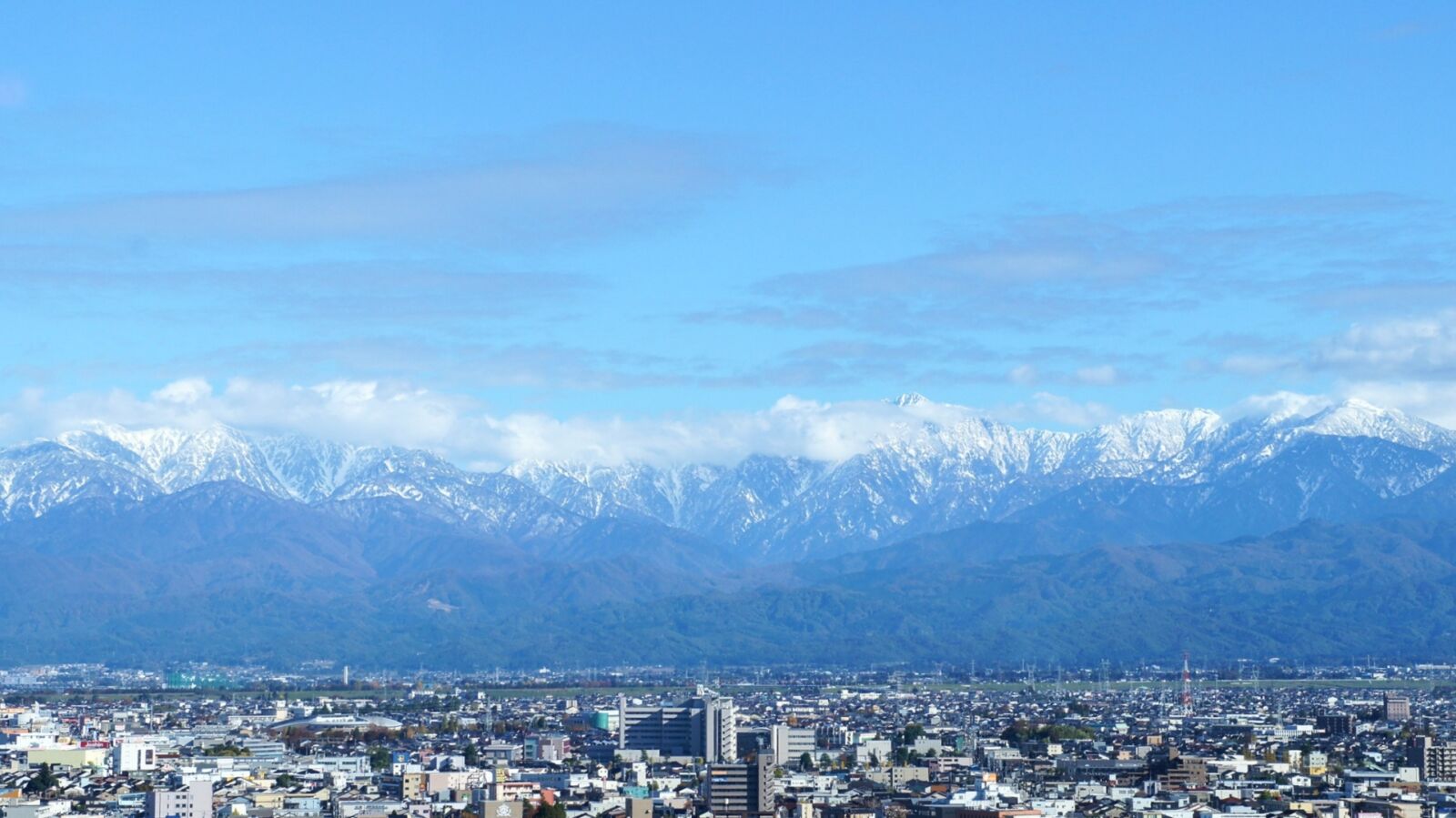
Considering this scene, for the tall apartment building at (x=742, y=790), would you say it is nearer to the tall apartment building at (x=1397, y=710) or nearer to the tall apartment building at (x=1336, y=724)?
the tall apartment building at (x=1336, y=724)

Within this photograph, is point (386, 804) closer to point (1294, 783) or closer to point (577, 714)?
point (1294, 783)

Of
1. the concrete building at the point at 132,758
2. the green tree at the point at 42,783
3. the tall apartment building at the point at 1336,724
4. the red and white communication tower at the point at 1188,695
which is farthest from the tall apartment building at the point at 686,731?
the red and white communication tower at the point at 1188,695

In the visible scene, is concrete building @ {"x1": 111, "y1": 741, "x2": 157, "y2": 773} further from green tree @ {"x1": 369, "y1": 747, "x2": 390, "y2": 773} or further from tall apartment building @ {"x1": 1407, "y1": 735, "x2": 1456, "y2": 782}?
tall apartment building @ {"x1": 1407, "y1": 735, "x2": 1456, "y2": 782}

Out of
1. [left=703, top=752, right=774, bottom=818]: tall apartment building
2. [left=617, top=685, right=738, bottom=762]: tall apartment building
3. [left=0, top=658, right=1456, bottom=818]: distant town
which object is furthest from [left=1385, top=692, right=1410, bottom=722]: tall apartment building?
[left=703, top=752, right=774, bottom=818]: tall apartment building

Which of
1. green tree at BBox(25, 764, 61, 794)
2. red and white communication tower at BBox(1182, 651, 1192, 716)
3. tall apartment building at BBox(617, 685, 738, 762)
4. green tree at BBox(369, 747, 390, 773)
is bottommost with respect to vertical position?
green tree at BBox(25, 764, 61, 794)

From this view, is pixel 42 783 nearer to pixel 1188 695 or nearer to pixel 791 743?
pixel 791 743

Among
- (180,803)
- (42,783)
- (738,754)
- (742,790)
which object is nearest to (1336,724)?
(738,754)
